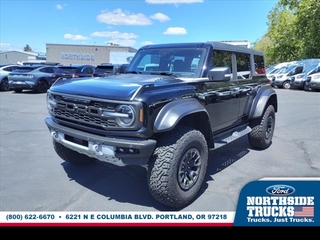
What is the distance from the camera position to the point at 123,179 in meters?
3.91

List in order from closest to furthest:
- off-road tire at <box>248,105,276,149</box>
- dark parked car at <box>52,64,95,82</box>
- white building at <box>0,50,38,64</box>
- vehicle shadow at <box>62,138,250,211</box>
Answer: vehicle shadow at <box>62,138,250,211</box> < off-road tire at <box>248,105,276,149</box> < dark parked car at <box>52,64,95,82</box> < white building at <box>0,50,38,64</box>

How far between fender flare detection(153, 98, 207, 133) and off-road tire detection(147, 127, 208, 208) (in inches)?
8.1

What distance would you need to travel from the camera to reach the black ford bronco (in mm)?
2762

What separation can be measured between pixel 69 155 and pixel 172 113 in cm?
205

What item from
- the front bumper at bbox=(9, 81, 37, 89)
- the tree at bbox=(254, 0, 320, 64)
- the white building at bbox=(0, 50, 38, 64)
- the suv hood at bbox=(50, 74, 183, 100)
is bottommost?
the front bumper at bbox=(9, 81, 37, 89)

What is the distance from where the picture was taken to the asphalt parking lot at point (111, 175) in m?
3.24

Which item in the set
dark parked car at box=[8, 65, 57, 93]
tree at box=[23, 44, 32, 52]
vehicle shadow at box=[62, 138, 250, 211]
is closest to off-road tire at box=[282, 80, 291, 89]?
dark parked car at box=[8, 65, 57, 93]

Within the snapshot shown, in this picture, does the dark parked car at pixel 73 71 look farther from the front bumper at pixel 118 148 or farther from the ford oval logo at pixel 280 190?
the ford oval logo at pixel 280 190

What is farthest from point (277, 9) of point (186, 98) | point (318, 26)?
point (186, 98)

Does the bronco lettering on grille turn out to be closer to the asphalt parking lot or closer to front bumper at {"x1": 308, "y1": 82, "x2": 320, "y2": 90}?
the asphalt parking lot

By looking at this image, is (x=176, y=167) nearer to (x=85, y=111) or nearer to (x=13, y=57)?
(x=85, y=111)

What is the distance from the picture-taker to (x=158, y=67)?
4.15m

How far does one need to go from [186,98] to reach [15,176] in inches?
109

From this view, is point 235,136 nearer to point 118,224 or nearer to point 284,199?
point 284,199
